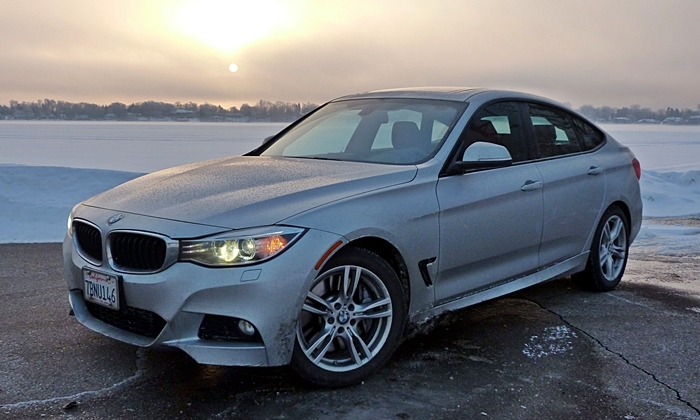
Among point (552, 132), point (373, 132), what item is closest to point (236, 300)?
point (373, 132)

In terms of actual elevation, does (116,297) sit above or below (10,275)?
above

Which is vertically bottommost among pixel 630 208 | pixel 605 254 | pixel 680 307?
pixel 680 307

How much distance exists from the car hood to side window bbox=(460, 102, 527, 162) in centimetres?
67

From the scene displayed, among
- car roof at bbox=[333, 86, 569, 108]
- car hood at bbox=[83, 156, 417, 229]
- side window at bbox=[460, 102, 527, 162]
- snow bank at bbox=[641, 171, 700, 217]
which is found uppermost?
car roof at bbox=[333, 86, 569, 108]

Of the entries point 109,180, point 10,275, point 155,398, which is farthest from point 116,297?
point 109,180

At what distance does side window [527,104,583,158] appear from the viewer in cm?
493

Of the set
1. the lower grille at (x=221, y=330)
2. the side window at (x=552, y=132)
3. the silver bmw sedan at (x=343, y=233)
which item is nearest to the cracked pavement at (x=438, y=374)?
the silver bmw sedan at (x=343, y=233)

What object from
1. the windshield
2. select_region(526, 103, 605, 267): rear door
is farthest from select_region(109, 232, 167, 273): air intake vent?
select_region(526, 103, 605, 267): rear door

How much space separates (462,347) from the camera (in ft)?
13.6

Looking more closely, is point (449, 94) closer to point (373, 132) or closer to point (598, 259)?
point (373, 132)

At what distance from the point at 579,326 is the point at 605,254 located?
109 cm

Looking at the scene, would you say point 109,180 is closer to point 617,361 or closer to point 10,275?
point 10,275

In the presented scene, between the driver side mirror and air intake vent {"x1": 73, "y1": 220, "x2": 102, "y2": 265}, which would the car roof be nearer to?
the driver side mirror

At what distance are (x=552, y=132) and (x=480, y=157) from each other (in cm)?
130
